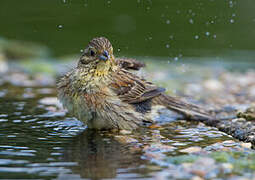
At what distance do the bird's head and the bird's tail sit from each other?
1423 millimetres

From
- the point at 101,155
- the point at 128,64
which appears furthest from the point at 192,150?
the point at 128,64

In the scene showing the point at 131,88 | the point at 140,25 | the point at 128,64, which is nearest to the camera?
the point at 131,88

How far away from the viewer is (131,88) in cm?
659

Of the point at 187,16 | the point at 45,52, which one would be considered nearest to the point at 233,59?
the point at 187,16

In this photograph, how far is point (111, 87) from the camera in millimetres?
6215

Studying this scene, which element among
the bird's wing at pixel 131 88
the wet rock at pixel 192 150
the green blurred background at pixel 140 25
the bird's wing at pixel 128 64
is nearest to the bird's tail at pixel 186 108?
the bird's wing at pixel 131 88

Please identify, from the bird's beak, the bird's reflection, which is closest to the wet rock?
the bird's reflection

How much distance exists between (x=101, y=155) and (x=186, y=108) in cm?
240

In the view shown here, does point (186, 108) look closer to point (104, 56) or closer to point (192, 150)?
point (104, 56)

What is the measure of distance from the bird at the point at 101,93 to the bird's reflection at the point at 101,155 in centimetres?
24

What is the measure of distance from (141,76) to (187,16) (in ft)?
17.5

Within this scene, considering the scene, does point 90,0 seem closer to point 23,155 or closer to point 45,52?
point 45,52

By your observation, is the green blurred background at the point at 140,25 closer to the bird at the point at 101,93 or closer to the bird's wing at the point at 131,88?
the bird's wing at the point at 131,88

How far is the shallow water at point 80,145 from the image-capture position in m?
4.51
